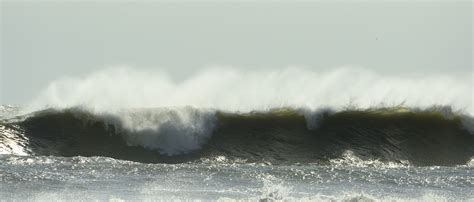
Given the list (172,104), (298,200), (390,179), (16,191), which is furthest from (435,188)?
(172,104)

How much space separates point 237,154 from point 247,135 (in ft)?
Result: 5.17

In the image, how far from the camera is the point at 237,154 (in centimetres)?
1878

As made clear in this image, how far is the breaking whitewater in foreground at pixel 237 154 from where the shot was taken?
1371cm

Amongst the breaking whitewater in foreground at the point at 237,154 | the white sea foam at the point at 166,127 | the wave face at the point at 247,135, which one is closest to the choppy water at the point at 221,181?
the breaking whitewater in foreground at the point at 237,154

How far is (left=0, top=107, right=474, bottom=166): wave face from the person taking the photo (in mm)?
18908

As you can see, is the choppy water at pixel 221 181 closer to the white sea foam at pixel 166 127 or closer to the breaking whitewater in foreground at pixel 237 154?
the breaking whitewater in foreground at pixel 237 154

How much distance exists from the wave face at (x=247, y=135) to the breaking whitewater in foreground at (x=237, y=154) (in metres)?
0.03

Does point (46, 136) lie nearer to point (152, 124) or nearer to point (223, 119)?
point (152, 124)

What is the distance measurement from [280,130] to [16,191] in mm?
9089

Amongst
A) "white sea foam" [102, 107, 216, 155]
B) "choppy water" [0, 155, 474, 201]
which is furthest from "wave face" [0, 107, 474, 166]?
"choppy water" [0, 155, 474, 201]

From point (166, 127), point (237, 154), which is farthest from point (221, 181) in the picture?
point (166, 127)

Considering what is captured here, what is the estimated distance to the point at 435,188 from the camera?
14734 mm

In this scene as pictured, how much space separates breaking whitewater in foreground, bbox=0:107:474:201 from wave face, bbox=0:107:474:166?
0.03 m

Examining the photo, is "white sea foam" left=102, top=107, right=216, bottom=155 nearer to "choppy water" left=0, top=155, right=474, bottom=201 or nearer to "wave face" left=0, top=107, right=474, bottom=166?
"wave face" left=0, top=107, right=474, bottom=166
